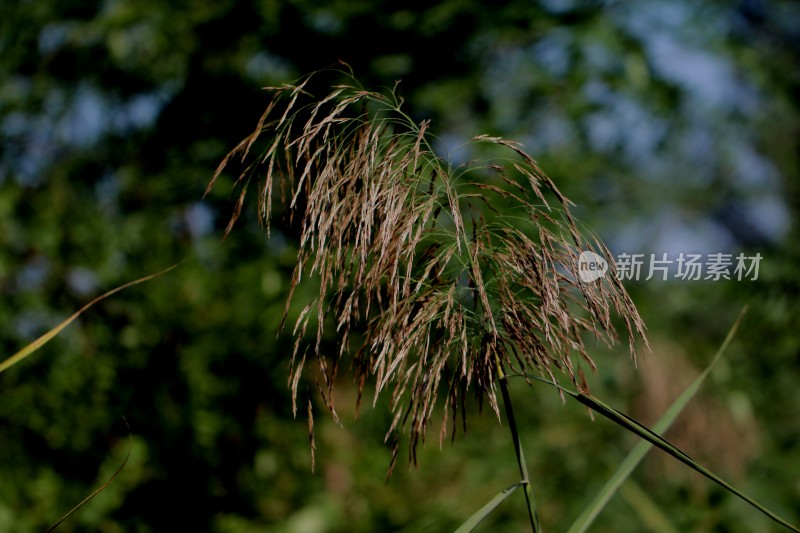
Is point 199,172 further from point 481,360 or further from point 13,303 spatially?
point 481,360

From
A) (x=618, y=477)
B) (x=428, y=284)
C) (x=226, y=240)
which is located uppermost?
(x=428, y=284)

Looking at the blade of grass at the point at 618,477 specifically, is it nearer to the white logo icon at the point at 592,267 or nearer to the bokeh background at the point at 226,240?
the white logo icon at the point at 592,267

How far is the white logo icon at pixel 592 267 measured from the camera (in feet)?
2.15

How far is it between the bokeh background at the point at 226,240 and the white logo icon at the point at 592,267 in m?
1.35

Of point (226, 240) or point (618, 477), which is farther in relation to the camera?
point (226, 240)

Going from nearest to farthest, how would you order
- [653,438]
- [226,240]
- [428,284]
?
[653,438] → [428,284] → [226,240]

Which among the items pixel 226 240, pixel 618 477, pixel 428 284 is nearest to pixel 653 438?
pixel 618 477

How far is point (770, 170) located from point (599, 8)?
575cm

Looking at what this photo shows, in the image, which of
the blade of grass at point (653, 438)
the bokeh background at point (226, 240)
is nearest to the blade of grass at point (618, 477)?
the blade of grass at point (653, 438)

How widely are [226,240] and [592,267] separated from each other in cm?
153

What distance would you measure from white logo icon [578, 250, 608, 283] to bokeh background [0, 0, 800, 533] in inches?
53.2

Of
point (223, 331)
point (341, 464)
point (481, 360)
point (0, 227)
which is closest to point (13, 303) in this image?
point (0, 227)

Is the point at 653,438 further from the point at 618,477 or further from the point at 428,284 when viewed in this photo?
the point at 428,284

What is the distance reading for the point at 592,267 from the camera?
0.67 m
